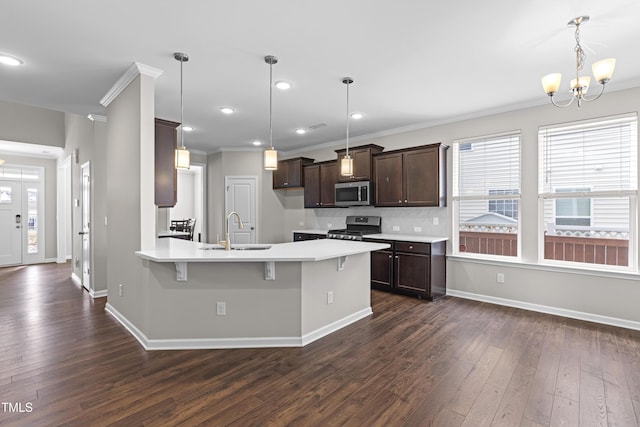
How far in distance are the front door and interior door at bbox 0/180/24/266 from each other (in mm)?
3441

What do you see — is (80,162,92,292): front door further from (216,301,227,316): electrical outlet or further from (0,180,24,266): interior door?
(0,180,24,266): interior door

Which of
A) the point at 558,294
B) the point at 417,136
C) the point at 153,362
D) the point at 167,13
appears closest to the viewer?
the point at 167,13

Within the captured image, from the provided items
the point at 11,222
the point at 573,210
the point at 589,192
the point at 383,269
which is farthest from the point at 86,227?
the point at 589,192

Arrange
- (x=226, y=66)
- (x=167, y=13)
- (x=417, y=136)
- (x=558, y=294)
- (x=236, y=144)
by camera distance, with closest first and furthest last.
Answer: (x=167, y=13) → (x=226, y=66) → (x=558, y=294) → (x=417, y=136) → (x=236, y=144)

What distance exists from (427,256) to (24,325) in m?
4.79

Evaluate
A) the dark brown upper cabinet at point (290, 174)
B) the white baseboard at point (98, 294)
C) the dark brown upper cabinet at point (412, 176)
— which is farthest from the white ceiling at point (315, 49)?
the white baseboard at point (98, 294)

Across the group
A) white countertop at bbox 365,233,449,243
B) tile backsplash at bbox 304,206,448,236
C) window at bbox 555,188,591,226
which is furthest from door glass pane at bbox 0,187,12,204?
window at bbox 555,188,591,226

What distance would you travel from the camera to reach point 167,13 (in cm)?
223

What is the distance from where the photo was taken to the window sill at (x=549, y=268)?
3479 mm

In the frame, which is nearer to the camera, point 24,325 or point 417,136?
point 24,325

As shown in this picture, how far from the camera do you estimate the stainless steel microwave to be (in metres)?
5.36

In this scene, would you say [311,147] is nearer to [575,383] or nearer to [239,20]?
[239,20]

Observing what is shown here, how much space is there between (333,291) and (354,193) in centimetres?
249

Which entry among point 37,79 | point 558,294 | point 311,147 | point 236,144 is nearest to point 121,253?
point 37,79
